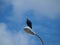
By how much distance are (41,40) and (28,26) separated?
2711mm

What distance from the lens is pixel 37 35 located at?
18.0m

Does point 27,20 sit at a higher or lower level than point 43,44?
higher

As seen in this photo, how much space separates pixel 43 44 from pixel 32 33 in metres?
2.08

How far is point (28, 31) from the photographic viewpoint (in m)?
16.9

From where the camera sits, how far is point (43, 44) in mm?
18484

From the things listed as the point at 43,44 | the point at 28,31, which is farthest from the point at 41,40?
the point at 28,31

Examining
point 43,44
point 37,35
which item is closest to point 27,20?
point 37,35

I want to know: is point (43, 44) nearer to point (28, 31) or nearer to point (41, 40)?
point (41, 40)

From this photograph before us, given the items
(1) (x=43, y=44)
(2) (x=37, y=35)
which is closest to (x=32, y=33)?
(2) (x=37, y=35)

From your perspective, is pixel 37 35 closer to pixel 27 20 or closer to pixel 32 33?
pixel 32 33

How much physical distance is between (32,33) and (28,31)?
0.93m

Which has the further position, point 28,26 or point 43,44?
point 43,44

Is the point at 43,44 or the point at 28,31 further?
the point at 43,44

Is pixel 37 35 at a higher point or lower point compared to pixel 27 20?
lower
